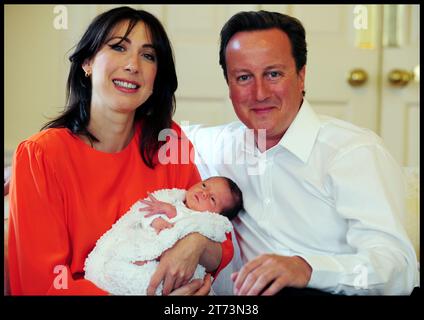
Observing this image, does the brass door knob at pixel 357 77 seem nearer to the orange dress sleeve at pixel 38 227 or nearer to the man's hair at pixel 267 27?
the man's hair at pixel 267 27

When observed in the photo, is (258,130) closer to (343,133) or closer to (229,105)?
(229,105)

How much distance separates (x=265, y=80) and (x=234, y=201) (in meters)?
0.29

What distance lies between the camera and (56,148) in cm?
128

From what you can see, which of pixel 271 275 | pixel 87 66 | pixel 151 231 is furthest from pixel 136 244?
pixel 87 66

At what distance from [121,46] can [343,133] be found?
0.55 meters

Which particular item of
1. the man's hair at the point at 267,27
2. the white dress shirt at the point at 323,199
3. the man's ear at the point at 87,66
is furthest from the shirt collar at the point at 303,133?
the man's ear at the point at 87,66

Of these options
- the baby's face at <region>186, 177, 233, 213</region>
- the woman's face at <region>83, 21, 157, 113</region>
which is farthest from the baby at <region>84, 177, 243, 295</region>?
the woman's face at <region>83, 21, 157, 113</region>

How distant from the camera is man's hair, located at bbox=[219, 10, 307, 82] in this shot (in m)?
1.33

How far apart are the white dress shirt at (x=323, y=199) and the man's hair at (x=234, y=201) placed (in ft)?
0.06

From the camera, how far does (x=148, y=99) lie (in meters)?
1.34

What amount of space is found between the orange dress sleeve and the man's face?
0.46 m

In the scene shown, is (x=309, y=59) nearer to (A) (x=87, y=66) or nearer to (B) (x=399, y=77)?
(B) (x=399, y=77)

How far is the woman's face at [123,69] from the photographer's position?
128 centimetres
